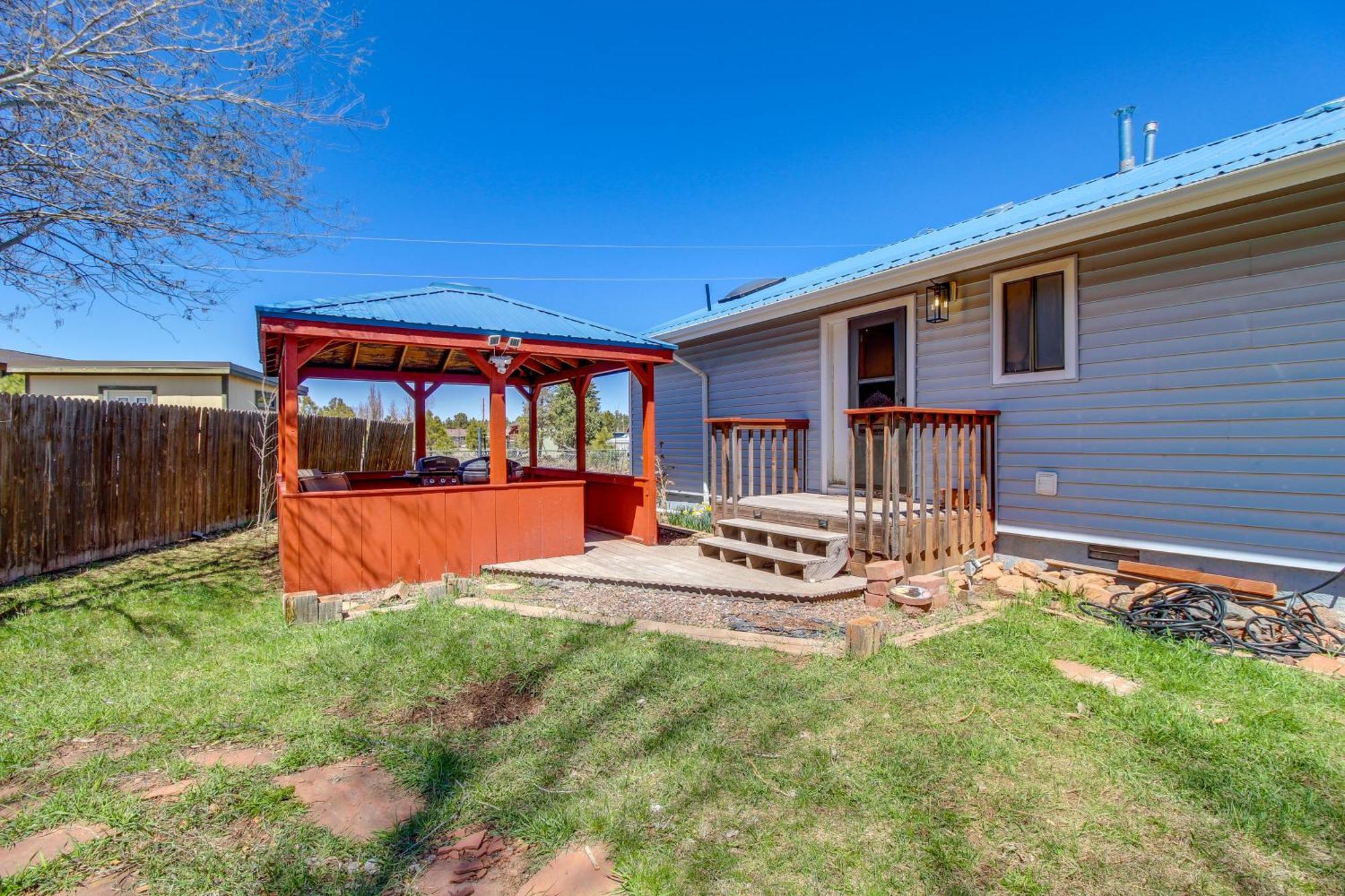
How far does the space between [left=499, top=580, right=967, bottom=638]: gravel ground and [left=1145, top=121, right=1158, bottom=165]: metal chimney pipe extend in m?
5.46

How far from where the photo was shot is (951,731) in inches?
106

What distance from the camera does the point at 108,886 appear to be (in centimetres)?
188

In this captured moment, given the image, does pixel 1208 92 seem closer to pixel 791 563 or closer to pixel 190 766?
pixel 791 563

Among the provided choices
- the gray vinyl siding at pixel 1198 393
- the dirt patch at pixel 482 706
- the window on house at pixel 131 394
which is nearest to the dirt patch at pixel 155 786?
the dirt patch at pixel 482 706

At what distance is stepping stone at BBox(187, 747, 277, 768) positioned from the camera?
8.37 feet

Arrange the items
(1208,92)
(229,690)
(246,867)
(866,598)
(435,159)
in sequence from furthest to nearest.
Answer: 1. (435,159)
2. (1208,92)
3. (866,598)
4. (229,690)
5. (246,867)

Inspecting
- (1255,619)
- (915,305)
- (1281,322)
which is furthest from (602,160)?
(1255,619)

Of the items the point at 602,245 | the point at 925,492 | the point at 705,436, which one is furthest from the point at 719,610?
the point at 602,245

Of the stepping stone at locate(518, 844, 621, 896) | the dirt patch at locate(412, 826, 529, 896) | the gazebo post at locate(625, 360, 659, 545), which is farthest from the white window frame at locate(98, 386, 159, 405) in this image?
the stepping stone at locate(518, 844, 621, 896)

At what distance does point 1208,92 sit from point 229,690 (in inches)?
521

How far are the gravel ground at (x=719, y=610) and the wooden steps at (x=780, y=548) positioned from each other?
0.43 metres

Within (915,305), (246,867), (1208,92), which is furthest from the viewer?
(1208,92)

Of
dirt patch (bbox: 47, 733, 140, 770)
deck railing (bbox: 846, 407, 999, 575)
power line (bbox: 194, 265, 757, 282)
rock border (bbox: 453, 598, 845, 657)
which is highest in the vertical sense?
power line (bbox: 194, 265, 757, 282)

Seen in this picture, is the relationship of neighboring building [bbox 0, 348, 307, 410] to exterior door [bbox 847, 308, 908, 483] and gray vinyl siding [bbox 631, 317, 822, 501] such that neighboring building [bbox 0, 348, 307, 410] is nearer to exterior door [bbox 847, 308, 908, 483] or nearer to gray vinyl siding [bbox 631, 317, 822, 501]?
gray vinyl siding [bbox 631, 317, 822, 501]
